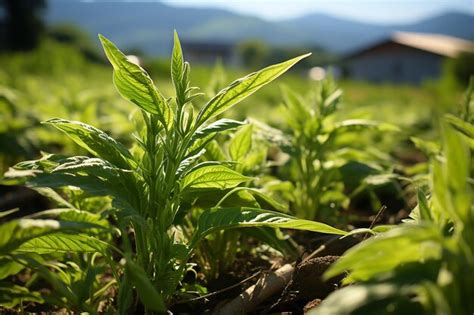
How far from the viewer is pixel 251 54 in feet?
266

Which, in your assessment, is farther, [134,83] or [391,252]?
[134,83]

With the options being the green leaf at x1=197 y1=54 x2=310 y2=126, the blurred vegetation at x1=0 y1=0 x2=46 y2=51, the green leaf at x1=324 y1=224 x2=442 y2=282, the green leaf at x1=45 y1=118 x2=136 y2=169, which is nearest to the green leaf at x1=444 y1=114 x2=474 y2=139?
the green leaf at x1=197 y1=54 x2=310 y2=126

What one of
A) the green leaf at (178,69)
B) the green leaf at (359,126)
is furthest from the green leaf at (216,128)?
the green leaf at (359,126)

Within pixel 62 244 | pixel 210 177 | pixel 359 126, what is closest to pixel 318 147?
pixel 359 126

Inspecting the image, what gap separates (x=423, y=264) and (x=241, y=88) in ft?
2.13

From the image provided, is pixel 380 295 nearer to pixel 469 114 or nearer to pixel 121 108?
pixel 469 114

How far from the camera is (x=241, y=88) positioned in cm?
126

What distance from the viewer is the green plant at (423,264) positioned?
78cm

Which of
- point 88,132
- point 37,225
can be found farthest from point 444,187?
point 88,132

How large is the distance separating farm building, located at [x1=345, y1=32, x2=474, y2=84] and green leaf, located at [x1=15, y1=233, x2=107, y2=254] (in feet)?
166

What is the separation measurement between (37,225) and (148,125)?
0.47 m

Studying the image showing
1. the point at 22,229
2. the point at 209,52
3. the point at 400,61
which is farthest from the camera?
the point at 209,52

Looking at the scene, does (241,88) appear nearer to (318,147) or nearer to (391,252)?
(391,252)

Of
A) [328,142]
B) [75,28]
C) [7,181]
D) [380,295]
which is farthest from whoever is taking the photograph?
[75,28]
